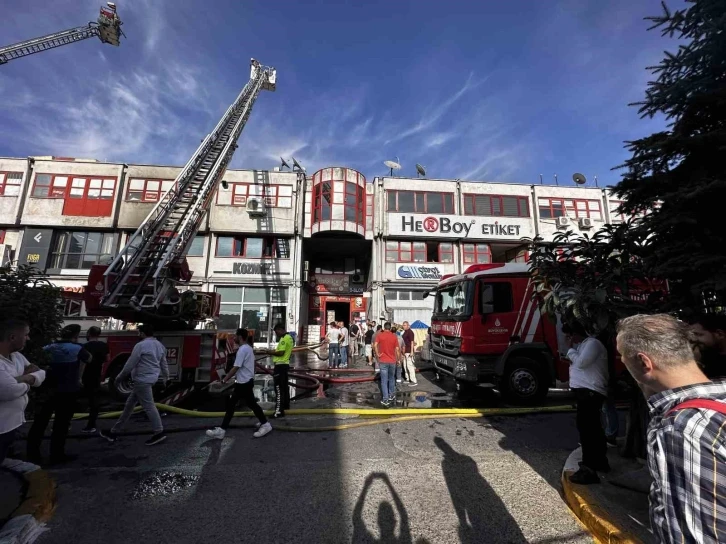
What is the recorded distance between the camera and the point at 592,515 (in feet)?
9.76

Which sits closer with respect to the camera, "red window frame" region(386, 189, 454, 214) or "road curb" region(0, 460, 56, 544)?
"road curb" region(0, 460, 56, 544)

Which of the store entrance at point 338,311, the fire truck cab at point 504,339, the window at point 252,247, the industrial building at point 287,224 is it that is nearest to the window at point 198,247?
the industrial building at point 287,224

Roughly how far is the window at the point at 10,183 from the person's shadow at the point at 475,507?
28.3 meters

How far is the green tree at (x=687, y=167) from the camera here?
3.19 metres

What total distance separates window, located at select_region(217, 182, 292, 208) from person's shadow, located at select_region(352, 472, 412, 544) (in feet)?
67.2

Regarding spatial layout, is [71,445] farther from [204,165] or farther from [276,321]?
[276,321]

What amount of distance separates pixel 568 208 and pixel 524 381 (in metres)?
20.8

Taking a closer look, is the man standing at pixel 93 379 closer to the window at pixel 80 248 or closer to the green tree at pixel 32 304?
the green tree at pixel 32 304

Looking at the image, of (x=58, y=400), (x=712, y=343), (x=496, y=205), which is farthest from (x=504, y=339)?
(x=496, y=205)

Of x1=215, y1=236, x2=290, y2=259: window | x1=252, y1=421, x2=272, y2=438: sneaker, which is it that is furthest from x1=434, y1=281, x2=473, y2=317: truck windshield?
x1=215, y1=236, x2=290, y2=259: window

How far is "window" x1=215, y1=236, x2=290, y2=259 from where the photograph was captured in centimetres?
2159

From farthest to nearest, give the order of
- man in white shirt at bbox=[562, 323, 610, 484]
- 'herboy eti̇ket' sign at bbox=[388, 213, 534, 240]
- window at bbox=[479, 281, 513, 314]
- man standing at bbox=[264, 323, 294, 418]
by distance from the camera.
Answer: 'herboy eti̇ket' sign at bbox=[388, 213, 534, 240], window at bbox=[479, 281, 513, 314], man standing at bbox=[264, 323, 294, 418], man in white shirt at bbox=[562, 323, 610, 484]

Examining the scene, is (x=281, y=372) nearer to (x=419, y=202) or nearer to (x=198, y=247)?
(x=198, y=247)

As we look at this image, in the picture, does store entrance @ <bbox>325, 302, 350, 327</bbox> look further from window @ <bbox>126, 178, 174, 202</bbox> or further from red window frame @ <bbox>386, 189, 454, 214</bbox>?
window @ <bbox>126, 178, 174, 202</bbox>
